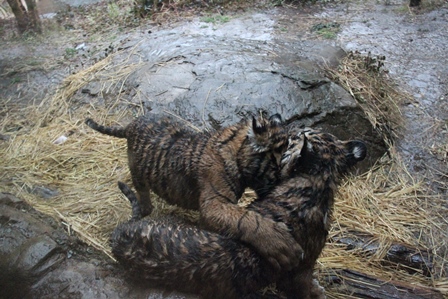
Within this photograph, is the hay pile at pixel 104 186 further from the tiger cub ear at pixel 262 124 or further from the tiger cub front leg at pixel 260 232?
the tiger cub ear at pixel 262 124

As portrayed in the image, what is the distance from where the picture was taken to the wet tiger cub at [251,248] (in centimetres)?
284

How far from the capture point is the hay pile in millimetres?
4091

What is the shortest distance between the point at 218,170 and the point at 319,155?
0.83 meters

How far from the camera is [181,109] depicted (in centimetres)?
528

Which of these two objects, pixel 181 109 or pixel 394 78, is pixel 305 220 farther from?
pixel 394 78

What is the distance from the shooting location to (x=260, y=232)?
9.87 feet

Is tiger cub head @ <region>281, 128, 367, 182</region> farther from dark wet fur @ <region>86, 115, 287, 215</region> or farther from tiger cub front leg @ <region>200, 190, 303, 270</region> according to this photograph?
tiger cub front leg @ <region>200, 190, 303, 270</region>

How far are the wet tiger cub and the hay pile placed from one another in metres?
0.58

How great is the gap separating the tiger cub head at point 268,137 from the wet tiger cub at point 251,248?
0.35ft

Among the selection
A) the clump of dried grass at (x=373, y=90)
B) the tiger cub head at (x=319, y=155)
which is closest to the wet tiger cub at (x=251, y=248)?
the tiger cub head at (x=319, y=155)

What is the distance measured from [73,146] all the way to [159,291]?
3.14m

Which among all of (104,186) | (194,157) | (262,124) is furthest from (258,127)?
(104,186)

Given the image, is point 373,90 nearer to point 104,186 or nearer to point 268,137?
point 268,137

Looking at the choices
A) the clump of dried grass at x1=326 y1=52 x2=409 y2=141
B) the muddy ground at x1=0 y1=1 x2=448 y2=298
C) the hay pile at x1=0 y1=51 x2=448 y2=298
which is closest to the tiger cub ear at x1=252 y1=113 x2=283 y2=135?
the hay pile at x1=0 y1=51 x2=448 y2=298
